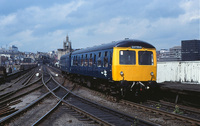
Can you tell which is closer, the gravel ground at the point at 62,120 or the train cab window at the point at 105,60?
the gravel ground at the point at 62,120

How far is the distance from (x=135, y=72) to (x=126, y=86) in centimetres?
94

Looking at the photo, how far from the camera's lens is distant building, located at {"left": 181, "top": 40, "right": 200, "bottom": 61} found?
168375 millimetres

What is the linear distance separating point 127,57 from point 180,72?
19.9 feet

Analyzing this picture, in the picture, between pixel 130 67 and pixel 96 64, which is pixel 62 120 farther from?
pixel 96 64

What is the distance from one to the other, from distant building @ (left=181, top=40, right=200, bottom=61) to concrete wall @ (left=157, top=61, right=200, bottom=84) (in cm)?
15614

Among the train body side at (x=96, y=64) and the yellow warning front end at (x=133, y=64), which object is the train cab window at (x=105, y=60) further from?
the yellow warning front end at (x=133, y=64)

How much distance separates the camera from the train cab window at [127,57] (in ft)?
40.4

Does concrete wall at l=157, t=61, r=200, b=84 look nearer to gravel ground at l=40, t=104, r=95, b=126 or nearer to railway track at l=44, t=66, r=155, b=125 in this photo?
railway track at l=44, t=66, r=155, b=125

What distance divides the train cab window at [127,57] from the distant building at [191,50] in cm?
16280

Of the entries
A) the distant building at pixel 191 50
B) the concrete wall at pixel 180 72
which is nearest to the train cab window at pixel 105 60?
the concrete wall at pixel 180 72

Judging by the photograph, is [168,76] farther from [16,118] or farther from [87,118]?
[16,118]

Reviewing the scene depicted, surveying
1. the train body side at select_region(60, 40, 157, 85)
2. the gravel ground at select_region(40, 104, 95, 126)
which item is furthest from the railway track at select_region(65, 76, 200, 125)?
the gravel ground at select_region(40, 104, 95, 126)

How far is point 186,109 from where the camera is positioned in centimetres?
994

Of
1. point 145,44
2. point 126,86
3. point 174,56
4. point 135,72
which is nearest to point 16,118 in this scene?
point 126,86
